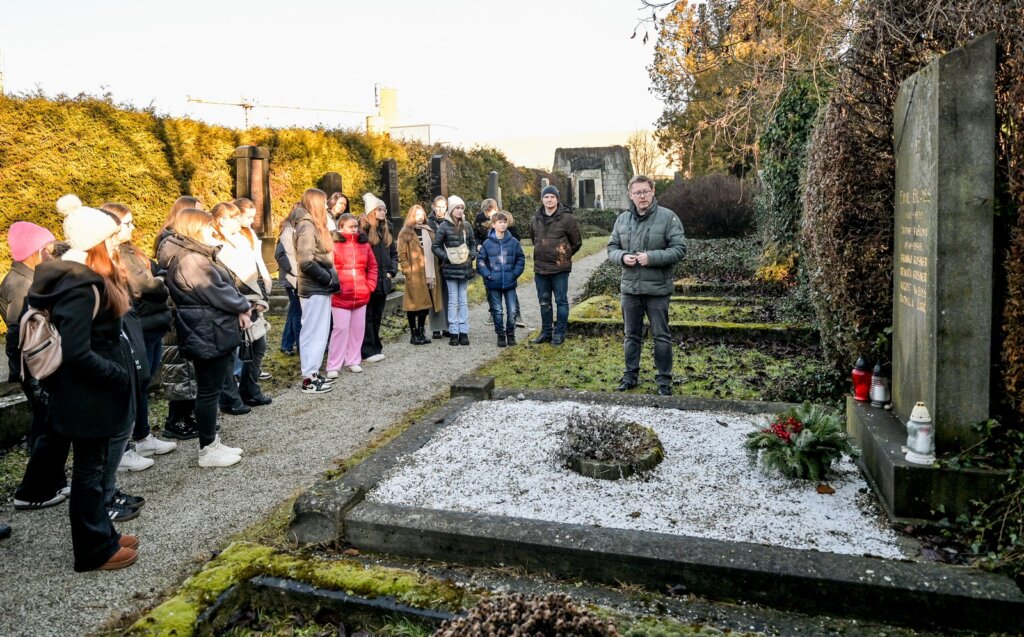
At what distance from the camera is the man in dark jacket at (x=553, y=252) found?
9242mm

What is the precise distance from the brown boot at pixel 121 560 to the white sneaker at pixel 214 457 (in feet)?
4.91

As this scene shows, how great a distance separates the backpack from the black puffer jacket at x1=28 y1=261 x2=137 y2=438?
4 centimetres

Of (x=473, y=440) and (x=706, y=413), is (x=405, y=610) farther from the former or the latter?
(x=706, y=413)

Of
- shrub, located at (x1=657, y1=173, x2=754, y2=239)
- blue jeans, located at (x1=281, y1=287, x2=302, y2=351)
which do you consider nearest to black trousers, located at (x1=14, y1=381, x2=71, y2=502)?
blue jeans, located at (x1=281, y1=287, x2=302, y2=351)

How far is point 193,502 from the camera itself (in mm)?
4715

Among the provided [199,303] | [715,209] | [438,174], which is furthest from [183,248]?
[715,209]

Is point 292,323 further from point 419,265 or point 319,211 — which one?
point 319,211

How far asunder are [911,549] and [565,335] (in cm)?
658

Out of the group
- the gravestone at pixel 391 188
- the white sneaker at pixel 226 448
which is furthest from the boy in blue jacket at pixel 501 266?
the gravestone at pixel 391 188

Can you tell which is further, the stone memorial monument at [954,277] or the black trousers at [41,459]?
the black trousers at [41,459]

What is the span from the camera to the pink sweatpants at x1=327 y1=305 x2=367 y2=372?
8109 millimetres

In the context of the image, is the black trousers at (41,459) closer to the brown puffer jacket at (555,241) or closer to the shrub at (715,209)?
the brown puffer jacket at (555,241)

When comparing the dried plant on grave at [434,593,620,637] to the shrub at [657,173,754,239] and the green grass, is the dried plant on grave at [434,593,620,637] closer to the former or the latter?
the green grass

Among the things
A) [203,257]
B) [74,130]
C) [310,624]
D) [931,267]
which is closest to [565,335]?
[203,257]
